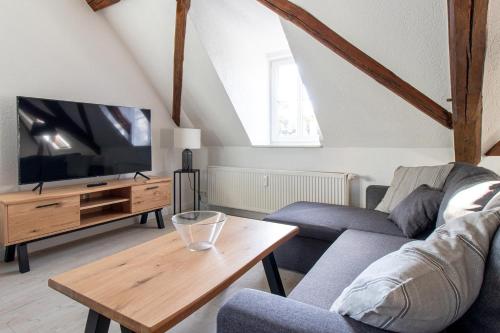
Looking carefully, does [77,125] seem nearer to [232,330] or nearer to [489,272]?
[232,330]

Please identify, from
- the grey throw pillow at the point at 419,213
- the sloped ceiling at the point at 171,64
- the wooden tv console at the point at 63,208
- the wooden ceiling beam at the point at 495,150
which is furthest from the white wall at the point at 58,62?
the wooden ceiling beam at the point at 495,150

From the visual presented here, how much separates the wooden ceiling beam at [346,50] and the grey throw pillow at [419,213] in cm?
89

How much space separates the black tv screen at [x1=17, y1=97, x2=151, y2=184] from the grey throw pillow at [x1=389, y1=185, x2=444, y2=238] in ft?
9.26

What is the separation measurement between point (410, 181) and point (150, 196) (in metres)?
2.71

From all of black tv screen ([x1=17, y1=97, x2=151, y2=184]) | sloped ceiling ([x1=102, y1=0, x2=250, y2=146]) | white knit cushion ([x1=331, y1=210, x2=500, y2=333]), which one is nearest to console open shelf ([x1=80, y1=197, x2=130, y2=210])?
black tv screen ([x1=17, y1=97, x2=151, y2=184])

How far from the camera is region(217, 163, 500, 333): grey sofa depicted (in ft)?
2.61

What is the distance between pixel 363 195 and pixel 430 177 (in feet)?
3.30

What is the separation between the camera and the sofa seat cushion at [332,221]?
2.14 metres

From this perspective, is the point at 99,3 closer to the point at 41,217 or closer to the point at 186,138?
the point at 186,138

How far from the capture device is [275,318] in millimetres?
836

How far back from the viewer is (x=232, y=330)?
883mm

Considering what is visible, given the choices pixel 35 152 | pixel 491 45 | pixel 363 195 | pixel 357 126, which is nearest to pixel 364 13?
pixel 491 45

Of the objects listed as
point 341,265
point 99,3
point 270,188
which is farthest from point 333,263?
point 99,3

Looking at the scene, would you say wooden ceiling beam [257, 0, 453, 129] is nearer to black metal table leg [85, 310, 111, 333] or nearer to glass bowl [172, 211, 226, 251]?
glass bowl [172, 211, 226, 251]
